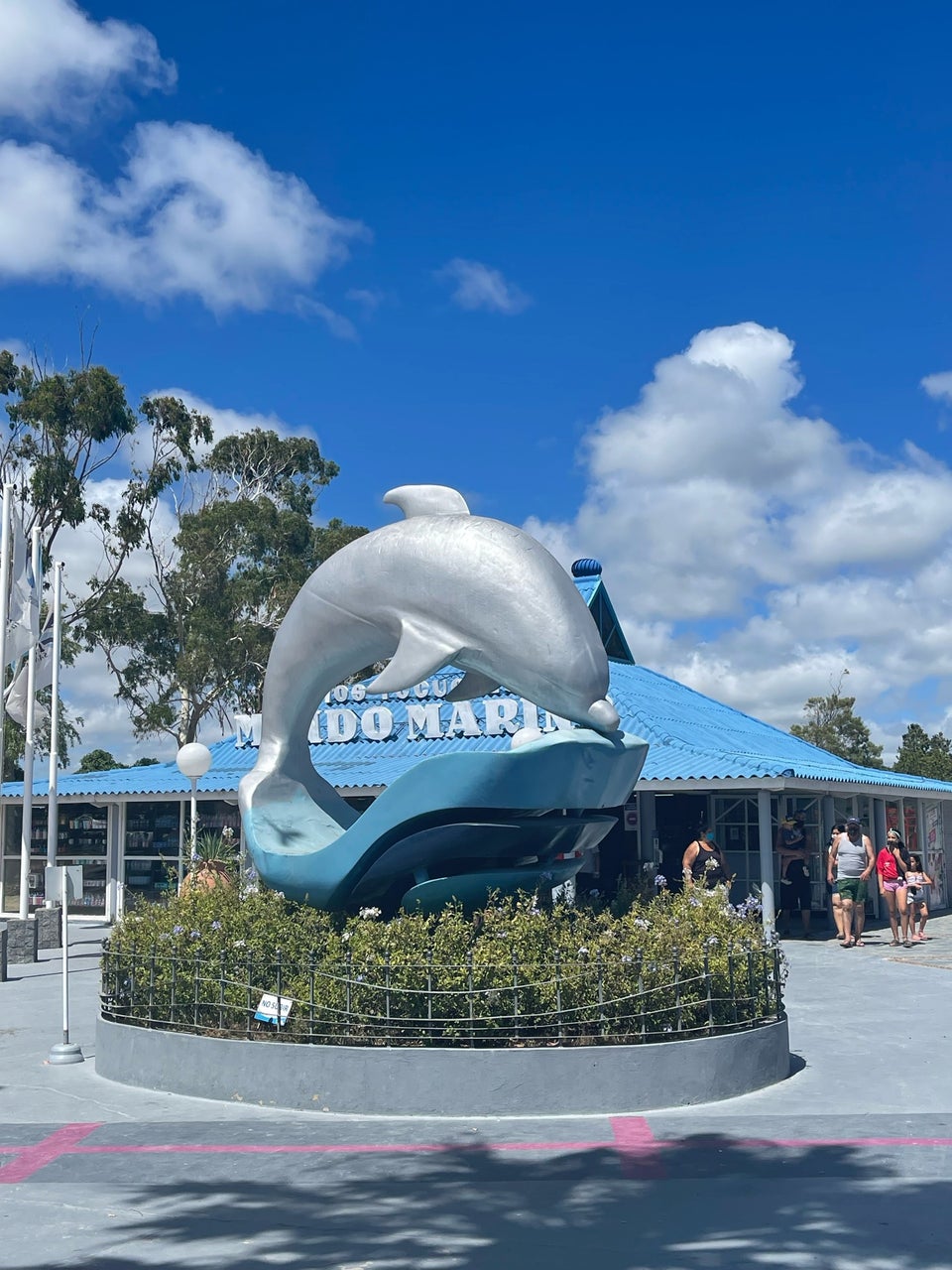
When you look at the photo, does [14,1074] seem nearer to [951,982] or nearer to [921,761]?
[951,982]

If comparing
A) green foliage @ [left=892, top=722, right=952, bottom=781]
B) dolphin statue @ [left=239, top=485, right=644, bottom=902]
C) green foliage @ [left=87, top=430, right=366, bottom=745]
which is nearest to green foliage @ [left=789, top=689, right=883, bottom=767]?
green foliage @ [left=892, top=722, right=952, bottom=781]

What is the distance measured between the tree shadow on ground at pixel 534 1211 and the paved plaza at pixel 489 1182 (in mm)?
14

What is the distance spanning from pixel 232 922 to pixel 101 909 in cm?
1723

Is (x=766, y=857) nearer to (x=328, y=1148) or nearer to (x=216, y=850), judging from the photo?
(x=216, y=850)

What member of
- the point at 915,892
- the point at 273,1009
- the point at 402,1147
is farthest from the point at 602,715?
the point at 915,892

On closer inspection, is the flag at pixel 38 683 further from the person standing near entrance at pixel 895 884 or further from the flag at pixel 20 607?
the person standing near entrance at pixel 895 884

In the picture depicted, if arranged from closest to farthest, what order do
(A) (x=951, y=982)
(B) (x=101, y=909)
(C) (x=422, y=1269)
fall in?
(C) (x=422, y=1269) → (A) (x=951, y=982) → (B) (x=101, y=909)

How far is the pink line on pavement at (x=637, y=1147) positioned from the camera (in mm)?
6402

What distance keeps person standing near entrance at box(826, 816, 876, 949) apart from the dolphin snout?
758 cm

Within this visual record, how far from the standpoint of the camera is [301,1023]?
8375mm

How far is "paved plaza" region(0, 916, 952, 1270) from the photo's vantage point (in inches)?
205

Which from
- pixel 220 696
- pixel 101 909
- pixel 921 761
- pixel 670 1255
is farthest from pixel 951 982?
pixel 921 761

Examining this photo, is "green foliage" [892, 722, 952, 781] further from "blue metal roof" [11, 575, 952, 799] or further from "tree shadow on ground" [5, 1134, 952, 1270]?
"tree shadow on ground" [5, 1134, 952, 1270]

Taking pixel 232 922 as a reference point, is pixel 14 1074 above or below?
below
